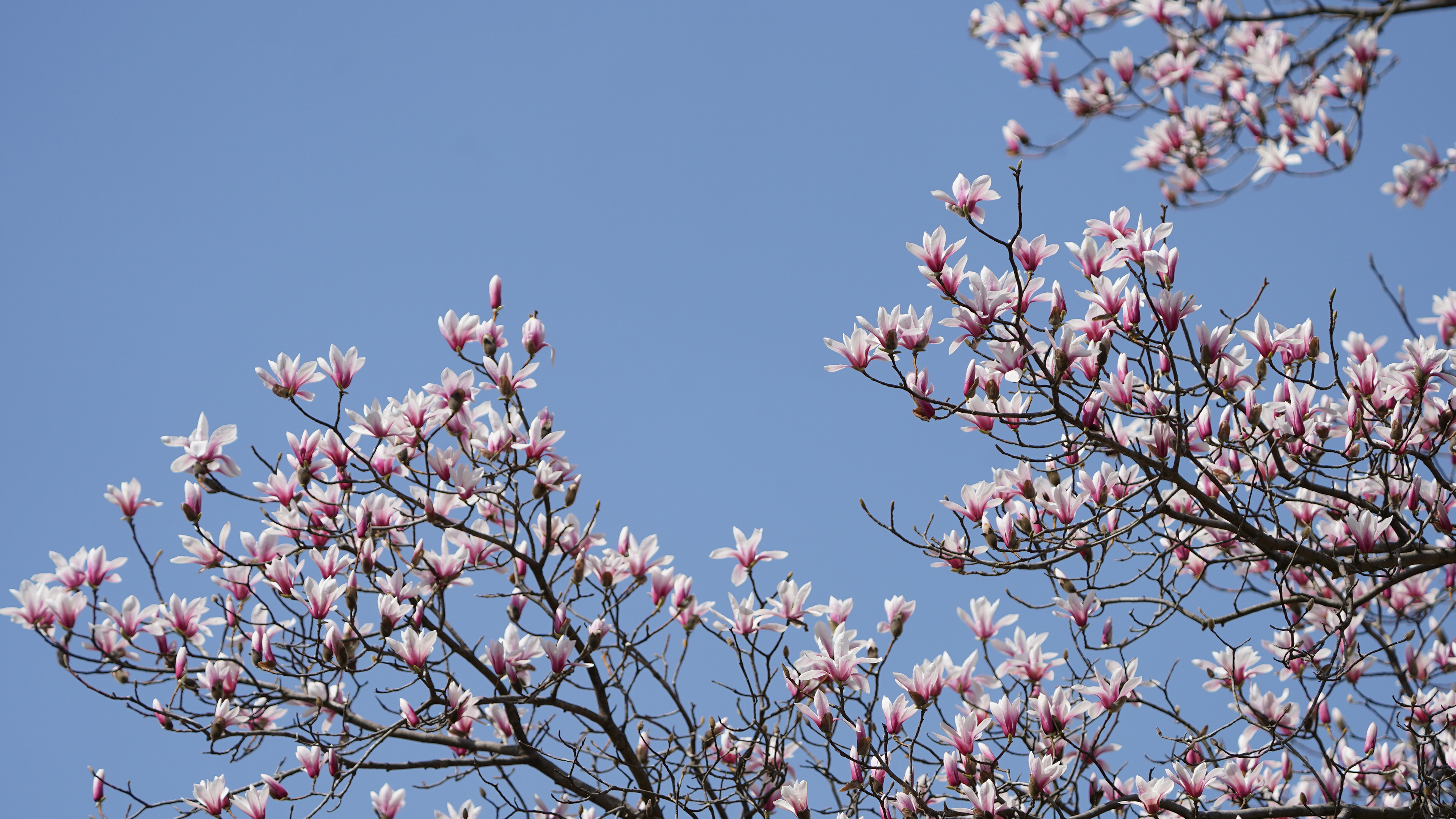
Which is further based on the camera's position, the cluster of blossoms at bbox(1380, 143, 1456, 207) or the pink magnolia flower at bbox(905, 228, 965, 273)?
the cluster of blossoms at bbox(1380, 143, 1456, 207)

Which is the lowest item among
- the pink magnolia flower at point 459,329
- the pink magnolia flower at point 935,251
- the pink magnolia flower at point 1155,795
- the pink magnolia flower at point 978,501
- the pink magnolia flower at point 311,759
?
the pink magnolia flower at point 1155,795

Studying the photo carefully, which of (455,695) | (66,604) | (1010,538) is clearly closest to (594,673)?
(455,695)

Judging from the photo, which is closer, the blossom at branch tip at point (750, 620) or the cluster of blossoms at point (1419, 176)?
the blossom at branch tip at point (750, 620)

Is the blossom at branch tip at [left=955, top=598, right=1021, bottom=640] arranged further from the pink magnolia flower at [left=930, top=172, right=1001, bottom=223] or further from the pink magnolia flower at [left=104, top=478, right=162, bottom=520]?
the pink magnolia flower at [left=104, top=478, right=162, bottom=520]

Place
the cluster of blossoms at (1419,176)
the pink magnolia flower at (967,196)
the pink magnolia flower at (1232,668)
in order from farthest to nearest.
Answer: the cluster of blossoms at (1419,176) < the pink magnolia flower at (1232,668) < the pink magnolia flower at (967,196)

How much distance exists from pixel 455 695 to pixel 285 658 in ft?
2.23

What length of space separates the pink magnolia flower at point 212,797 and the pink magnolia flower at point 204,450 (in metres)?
1.18

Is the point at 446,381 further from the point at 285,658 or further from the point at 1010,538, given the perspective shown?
the point at 1010,538

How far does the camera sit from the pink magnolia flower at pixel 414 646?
3.61m

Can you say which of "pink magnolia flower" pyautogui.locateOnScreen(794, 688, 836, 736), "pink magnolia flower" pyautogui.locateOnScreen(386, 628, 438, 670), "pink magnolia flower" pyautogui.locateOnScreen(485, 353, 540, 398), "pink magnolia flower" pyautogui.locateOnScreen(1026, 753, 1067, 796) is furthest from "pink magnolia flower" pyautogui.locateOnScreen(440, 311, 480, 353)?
"pink magnolia flower" pyautogui.locateOnScreen(1026, 753, 1067, 796)

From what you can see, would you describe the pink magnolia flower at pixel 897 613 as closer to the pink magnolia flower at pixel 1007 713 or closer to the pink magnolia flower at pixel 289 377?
the pink magnolia flower at pixel 1007 713

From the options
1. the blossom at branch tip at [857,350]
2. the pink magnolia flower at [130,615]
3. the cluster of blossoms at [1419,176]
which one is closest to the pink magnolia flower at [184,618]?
the pink magnolia flower at [130,615]

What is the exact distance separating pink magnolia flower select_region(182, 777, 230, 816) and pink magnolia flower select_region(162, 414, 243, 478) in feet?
3.86

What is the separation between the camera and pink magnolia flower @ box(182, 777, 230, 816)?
380cm
